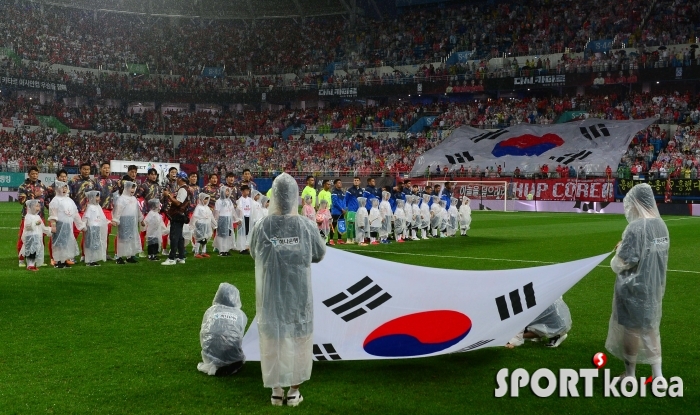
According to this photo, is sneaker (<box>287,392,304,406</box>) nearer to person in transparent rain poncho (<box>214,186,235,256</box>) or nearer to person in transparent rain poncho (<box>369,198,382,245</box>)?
person in transparent rain poncho (<box>214,186,235,256</box>)

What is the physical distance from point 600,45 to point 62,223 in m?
42.7

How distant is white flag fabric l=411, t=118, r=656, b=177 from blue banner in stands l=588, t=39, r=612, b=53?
244 inches

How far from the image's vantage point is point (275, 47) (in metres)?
62.2

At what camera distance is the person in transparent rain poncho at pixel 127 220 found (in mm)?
13781

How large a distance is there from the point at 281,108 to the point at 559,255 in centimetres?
4735

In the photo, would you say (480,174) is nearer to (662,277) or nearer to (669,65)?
(669,65)

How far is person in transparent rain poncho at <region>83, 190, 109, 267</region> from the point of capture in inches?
527

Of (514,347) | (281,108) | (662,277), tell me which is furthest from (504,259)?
(281,108)


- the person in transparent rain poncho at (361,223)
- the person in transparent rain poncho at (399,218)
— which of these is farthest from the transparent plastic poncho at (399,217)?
the person in transparent rain poncho at (361,223)

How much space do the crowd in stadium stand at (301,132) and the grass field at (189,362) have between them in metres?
33.8

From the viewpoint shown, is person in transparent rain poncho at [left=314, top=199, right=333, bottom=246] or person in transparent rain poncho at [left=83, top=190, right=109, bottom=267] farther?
person in transparent rain poncho at [left=314, top=199, right=333, bottom=246]

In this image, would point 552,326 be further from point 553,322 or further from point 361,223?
point 361,223

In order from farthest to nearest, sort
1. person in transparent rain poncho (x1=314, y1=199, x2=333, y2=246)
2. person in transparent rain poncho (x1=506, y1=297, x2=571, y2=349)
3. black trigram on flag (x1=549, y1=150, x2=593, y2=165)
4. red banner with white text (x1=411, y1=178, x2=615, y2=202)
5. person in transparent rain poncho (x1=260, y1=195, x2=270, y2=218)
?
black trigram on flag (x1=549, y1=150, x2=593, y2=165) → red banner with white text (x1=411, y1=178, x2=615, y2=202) → person in transparent rain poncho (x1=314, y1=199, x2=333, y2=246) → person in transparent rain poncho (x1=260, y1=195, x2=270, y2=218) → person in transparent rain poncho (x1=506, y1=297, x2=571, y2=349)

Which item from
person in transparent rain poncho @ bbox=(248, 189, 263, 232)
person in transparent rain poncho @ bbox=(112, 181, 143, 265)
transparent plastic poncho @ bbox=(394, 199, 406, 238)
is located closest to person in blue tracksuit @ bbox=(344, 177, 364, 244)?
transparent plastic poncho @ bbox=(394, 199, 406, 238)
